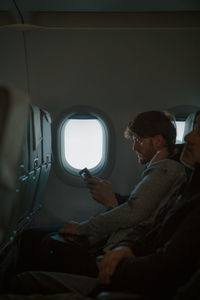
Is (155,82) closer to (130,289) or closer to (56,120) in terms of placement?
(56,120)

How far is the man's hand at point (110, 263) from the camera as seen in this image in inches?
51.2

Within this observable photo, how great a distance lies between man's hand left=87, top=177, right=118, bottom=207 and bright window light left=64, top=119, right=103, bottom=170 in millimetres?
1028

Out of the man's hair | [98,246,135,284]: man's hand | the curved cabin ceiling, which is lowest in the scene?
[98,246,135,284]: man's hand

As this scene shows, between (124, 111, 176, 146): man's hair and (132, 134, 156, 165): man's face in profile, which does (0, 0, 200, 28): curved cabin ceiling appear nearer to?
(124, 111, 176, 146): man's hair

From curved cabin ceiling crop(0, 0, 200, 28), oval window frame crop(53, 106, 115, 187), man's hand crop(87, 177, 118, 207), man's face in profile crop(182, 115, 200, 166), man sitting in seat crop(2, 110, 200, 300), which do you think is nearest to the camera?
man sitting in seat crop(2, 110, 200, 300)

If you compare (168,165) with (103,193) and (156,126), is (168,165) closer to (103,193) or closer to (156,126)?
(156,126)

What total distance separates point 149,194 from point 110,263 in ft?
1.92

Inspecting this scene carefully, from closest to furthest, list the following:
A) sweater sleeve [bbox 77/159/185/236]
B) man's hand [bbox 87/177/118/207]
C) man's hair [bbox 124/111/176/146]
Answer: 1. sweater sleeve [bbox 77/159/185/236]
2. man's hair [bbox 124/111/176/146]
3. man's hand [bbox 87/177/118/207]

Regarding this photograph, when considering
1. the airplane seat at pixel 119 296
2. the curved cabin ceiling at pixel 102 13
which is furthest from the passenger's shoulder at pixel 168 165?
the curved cabin ceiling at pixel 102 13

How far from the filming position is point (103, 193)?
7.72 feet

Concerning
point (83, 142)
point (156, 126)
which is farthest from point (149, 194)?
point (83, 142)

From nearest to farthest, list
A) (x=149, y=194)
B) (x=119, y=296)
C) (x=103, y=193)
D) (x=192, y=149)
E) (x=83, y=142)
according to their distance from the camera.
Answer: (x=119, y=296)
(x=192, y=149)
(x=149, y=194)
(x=103, y=193)
(x=83, y=142)

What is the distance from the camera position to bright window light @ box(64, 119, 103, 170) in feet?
11.3

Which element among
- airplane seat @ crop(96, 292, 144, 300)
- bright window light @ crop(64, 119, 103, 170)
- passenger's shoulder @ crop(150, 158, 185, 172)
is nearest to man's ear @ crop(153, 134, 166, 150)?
passenger's shoulder @ crop(150, 158, 185, 172)
